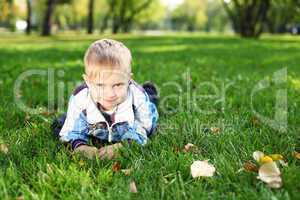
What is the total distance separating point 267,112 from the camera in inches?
176

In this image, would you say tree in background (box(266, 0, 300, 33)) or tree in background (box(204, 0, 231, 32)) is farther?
tree in background (box(204, 0, 231, 32))

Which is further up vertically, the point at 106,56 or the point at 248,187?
the point at 106,56

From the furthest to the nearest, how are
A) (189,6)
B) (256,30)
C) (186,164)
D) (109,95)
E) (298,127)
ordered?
(189,6) → (256,30) → (298,127) → (109,95) → (186,164)

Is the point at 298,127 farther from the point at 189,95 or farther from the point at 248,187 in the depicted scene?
the point at 189,95

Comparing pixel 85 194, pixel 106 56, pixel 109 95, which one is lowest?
pixel 85 194

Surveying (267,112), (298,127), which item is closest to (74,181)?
(298,127)

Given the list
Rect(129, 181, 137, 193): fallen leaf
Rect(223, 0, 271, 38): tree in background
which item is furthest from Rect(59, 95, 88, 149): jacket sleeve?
Rect(223, 0, 271, 38): tree in background

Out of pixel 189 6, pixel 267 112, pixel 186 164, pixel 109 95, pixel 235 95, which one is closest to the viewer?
pixel 186 164

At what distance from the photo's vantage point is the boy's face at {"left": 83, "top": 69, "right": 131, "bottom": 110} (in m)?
3.22

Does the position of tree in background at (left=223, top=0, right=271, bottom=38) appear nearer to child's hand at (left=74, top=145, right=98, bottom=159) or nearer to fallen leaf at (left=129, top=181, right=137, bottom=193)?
child's hand at (left=74, top=145, right=98, bottom=159)

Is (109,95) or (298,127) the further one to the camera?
(298,127)

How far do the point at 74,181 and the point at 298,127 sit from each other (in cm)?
197

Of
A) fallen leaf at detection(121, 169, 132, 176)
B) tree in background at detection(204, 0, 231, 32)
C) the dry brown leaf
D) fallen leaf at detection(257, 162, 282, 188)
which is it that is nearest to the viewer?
fallen leaf at detection(257, 162, 282, 188)

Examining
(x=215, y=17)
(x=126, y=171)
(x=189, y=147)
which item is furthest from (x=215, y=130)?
(x=215, y=17)
